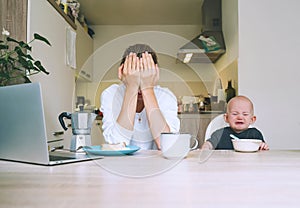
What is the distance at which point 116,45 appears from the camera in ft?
16.1

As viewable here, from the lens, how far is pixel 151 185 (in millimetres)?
600

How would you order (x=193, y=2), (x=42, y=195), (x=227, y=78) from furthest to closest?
(x=193, y=2)
(x=227, y=78)
(x=42, y=195)

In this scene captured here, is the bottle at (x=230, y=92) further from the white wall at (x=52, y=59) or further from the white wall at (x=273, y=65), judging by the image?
the white wall at (x=52, y=59)

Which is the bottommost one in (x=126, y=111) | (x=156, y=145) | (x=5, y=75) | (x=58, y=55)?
(x=156, y=145)

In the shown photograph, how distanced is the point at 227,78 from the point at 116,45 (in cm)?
216

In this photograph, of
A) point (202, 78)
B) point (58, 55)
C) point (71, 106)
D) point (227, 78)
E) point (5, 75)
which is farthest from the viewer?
point (202, 78)

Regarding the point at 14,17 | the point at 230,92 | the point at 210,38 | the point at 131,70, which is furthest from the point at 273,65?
the point at 14,17

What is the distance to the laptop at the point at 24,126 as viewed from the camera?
0.80 metres

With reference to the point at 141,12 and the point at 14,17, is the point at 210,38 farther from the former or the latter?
the point at 14,17

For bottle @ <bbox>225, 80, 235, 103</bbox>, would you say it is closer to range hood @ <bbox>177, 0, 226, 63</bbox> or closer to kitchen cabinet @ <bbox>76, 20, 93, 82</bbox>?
range hood @ <bbox>177, 0, 226, 63</bbox>

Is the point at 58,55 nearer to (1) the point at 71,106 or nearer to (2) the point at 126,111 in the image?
(1) the point at 71,106

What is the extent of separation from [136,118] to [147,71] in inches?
12.3

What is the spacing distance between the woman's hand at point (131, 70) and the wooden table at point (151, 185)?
2.05 ft

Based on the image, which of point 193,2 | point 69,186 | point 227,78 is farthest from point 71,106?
point 69,186
